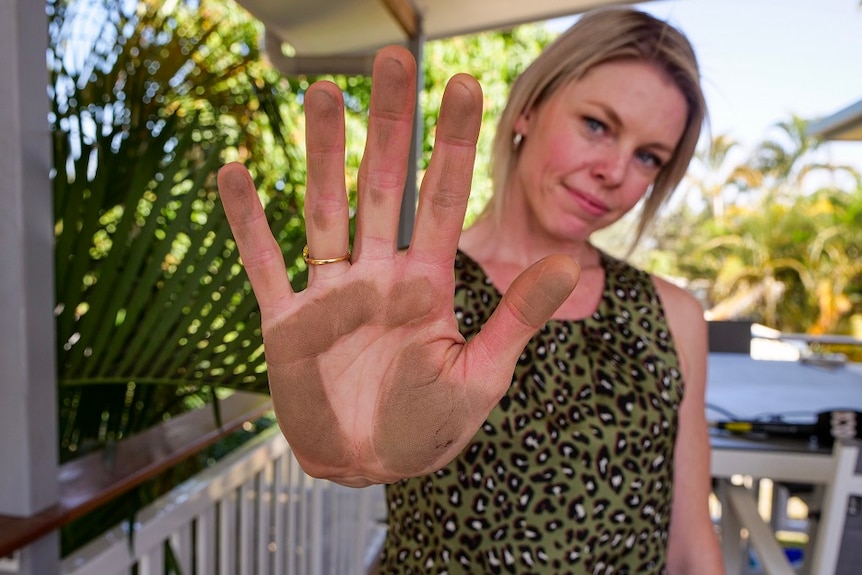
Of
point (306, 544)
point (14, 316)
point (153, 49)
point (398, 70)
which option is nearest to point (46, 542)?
point (14, 316)

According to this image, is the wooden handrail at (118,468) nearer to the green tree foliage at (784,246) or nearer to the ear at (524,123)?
the ear at (524,123)

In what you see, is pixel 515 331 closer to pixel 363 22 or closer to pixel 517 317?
pixel 517 317

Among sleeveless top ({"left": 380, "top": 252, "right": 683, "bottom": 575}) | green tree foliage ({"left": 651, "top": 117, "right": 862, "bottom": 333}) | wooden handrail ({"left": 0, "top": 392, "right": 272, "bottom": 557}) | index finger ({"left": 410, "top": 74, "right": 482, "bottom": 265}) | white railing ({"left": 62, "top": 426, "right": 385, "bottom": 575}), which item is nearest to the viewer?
index finger ({"left": 410, "top": 74, "right": 482, "bottom": 265})

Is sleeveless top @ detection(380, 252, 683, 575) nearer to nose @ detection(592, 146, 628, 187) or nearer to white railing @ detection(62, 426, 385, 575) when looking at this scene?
nose @ detection(592, 146, 628, 187)

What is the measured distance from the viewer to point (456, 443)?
0.69m

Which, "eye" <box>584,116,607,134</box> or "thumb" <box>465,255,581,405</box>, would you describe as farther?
"eye" <box>584,116,607,134</box>

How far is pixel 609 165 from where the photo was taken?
122 cm

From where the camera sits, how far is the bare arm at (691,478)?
1.34 m

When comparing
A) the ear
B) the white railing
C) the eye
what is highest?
the ear

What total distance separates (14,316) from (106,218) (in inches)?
23.0

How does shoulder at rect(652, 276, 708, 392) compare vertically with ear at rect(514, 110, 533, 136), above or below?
below

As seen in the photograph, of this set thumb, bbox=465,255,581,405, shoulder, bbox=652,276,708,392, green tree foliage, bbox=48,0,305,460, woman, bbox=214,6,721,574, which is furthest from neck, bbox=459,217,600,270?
thumb, bbox=465,255,581,405

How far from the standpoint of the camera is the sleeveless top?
116 centimetres

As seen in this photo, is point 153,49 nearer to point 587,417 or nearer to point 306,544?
point 587,417
